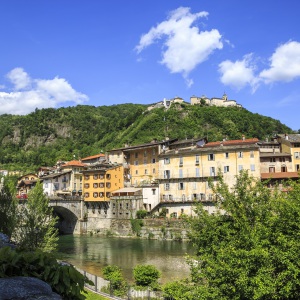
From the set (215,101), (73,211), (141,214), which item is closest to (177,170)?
(141,214)

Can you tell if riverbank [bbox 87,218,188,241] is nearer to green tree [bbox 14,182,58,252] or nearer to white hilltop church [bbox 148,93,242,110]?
green tree [bbox 14,182,58,252]

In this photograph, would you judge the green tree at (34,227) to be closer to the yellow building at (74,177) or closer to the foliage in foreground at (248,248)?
the foliage in foreground at (248,248)

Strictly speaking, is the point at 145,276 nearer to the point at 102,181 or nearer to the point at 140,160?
the point at 102,181

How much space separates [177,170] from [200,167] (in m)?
5.48

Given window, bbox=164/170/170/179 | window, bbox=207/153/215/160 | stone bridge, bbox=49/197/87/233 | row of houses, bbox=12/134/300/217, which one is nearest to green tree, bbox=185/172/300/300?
row of houses, bbox=12/134/300/217

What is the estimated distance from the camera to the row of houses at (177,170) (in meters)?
70.6

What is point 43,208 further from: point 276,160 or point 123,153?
point 276,160

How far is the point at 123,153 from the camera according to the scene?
90.1 m

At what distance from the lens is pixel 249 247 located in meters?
18.1

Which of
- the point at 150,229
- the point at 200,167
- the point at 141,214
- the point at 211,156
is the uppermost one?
the point at 211,156

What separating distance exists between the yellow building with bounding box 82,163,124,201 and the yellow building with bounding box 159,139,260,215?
13256 mm

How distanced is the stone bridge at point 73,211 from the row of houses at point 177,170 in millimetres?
2453

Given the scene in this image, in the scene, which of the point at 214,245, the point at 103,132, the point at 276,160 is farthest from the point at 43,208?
the point at 103,132

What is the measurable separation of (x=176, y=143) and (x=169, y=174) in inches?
377
